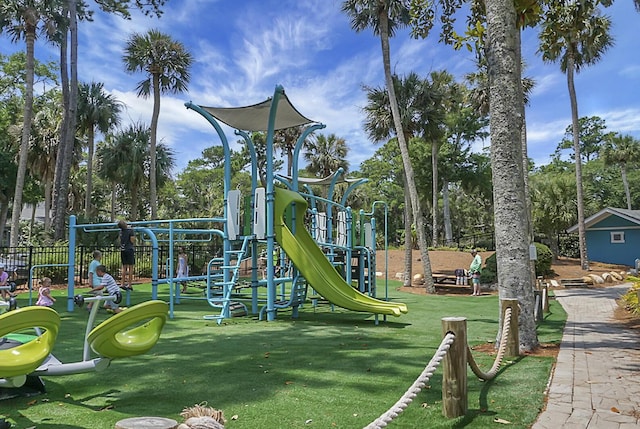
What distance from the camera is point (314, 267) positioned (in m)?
8.71

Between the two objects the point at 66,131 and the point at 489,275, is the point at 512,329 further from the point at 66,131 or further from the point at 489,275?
the point at 66,131

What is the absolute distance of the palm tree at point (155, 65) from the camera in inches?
1015

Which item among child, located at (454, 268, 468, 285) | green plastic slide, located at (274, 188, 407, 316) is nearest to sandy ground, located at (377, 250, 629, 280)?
child, located at (454, 268, 468, 285)

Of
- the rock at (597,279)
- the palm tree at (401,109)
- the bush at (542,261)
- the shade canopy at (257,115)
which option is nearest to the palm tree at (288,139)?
the palm tree at (401,109)

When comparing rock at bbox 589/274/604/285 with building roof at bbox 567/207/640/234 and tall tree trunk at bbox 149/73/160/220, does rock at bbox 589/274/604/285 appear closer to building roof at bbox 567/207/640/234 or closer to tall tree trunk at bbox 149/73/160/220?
building roof at bbox 567/207/640/234

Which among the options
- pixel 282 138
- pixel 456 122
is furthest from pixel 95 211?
pixel 456 122

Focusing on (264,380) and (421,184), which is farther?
(421,184)

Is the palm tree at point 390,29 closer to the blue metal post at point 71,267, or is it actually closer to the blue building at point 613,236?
the blue metal post at point 71,267

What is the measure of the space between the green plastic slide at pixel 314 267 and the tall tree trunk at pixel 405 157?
31.3 feet

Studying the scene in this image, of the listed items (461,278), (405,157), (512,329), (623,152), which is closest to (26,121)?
(405,157)

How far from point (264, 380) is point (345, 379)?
797mm

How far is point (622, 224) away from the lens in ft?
102

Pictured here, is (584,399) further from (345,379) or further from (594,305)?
(594,305)

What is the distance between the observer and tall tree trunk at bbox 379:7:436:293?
60.0ft
